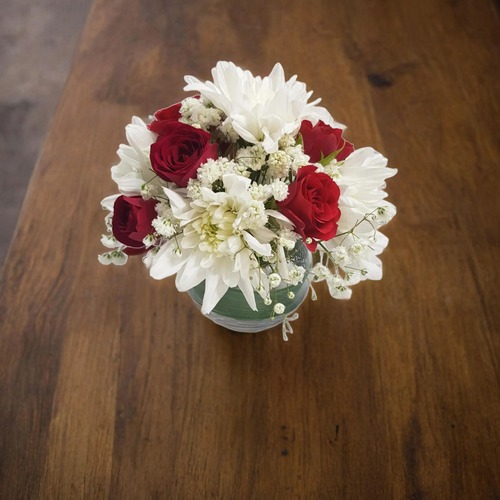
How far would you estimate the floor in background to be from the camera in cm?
180

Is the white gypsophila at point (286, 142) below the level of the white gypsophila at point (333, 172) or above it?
above

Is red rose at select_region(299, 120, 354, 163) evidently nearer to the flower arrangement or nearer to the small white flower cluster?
the flower arrangement

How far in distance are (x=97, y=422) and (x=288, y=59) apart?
2.72ft

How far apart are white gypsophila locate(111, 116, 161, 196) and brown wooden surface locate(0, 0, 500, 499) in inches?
12.6

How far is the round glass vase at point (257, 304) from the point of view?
2.27ft

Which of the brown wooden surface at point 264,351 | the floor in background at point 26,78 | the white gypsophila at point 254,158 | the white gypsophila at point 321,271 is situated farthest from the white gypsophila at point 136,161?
the floor in background at point 26,78

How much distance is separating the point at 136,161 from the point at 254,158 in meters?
0.14

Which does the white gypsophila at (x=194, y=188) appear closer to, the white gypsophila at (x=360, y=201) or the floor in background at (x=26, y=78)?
the white gypsophila at (x=360, y=201)

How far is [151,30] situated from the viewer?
1204 millimetres

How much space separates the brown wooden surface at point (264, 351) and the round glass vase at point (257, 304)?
0.24 ft

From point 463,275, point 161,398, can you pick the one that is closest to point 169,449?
point 161,398

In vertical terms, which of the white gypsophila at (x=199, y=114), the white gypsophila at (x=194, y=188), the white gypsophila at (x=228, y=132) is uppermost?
the white gypsophila at (x=199, y=114)

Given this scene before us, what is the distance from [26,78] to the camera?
6.64ft

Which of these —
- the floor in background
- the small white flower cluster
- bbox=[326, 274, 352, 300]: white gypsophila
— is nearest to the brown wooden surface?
bbox=[326, 274, 352, 300]: white gypsophila
